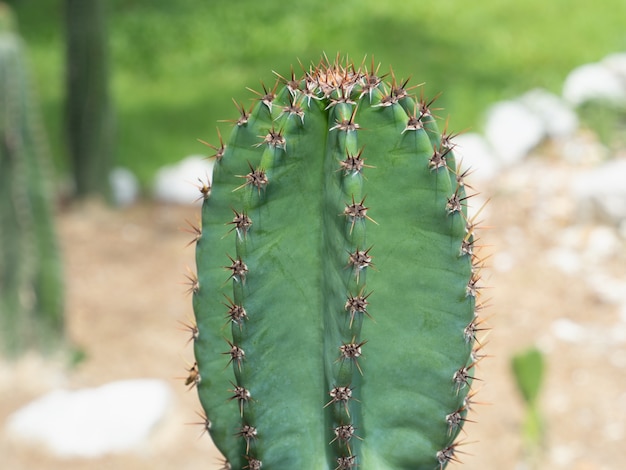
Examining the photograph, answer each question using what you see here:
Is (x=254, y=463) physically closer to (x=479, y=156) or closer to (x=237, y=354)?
(x=237, y=354)

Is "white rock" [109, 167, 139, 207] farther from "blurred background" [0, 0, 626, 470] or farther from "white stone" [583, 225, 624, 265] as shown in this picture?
"white stone" [583, 225, 624, 265]

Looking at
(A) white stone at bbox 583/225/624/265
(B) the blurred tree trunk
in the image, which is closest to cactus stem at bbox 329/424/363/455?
(A) white stone at bbox 583/225/624/265

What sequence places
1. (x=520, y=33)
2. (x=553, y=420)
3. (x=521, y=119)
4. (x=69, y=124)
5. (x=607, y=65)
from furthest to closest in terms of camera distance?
1. (x=520, y=33)
2. (x=607, y=65)
3. (x=521, y=119)
4. (x=69, y=124)
5. (x=553, y=420)

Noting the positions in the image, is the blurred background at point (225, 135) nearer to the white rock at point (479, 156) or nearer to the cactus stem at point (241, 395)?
the white rock at point (479, 156)

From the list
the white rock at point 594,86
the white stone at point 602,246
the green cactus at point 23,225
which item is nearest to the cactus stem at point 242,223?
the green cactus at point 23,225

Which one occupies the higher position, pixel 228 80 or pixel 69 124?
pixel 228 80

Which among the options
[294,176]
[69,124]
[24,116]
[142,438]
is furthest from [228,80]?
[294,176]

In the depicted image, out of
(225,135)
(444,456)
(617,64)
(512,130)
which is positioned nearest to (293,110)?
(444,456)

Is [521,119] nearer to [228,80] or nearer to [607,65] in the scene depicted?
[607,65]

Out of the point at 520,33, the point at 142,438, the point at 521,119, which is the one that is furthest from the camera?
the point at 520,33
